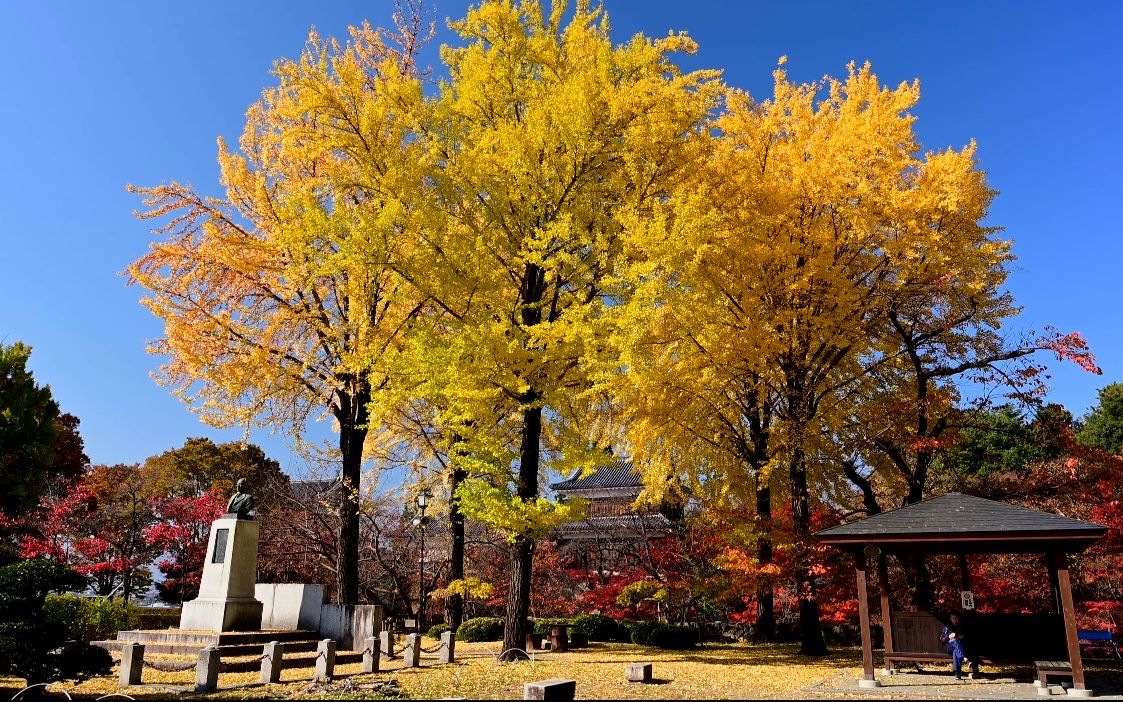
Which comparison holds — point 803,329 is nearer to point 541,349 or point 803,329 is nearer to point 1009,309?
point 1009,309

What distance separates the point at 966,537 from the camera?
35.2ft

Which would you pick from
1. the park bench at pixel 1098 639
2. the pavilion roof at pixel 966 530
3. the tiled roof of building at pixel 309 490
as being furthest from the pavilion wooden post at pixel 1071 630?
the tiled roof of building at pixel 309 490

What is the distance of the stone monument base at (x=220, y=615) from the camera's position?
45.4 feet

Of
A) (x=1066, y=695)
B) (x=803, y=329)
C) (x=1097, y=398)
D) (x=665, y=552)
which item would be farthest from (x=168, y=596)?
(x=1097, y=398)

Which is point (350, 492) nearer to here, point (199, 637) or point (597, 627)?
point (199, 637)

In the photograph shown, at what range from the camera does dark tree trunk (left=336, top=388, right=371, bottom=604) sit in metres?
15.5

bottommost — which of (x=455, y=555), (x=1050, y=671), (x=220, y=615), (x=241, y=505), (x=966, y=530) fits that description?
(x=1050, y=671)

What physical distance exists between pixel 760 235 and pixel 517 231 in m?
5.65

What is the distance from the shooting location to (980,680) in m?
11.4

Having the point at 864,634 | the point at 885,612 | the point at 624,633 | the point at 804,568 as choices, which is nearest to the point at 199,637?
the point at 624,633

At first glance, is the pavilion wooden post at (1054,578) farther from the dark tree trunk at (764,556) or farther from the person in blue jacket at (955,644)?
the dark tree trunk at (764,556)

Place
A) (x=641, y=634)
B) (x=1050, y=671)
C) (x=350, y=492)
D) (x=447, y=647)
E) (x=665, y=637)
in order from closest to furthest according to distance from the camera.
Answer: (x=1050, y=671)
(x=447, y=647)
(x=350, y=492)
(x=665, y=637)
(x=641, y=634)

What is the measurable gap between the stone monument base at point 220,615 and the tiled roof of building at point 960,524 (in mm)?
11587

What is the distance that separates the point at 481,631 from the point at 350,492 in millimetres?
5687
